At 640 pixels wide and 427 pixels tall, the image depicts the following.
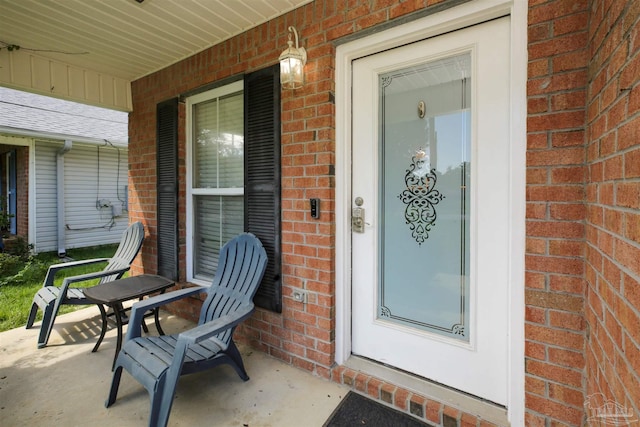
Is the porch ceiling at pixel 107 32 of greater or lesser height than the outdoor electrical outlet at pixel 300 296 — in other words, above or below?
above

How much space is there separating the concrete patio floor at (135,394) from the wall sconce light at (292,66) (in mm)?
2044

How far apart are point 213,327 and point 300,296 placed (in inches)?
26.9

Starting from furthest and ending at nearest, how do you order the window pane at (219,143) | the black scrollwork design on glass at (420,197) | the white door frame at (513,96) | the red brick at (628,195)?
the window pane at (219,143) < the black scrollwork design on glass at (420,197) < the white door frame at (513,96) < the red brick at (628,195)

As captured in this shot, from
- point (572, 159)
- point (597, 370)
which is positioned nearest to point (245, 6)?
point (572, 159)

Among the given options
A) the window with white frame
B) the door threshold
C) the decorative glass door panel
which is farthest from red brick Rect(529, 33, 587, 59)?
the window with white frame

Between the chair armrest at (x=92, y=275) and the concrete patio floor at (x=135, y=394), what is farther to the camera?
the chair armrest at (x=92, y=275)

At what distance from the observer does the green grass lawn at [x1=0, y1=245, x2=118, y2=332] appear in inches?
128

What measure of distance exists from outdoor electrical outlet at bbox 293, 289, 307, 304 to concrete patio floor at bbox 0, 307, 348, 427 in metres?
0.51

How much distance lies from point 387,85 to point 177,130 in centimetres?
224

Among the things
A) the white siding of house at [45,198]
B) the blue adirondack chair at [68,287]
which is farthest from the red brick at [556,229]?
the white siding of house at [45,198]

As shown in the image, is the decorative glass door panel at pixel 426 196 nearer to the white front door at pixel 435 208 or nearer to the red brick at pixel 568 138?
the white front door at pixel 435 208

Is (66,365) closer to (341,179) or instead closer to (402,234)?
(341,179)

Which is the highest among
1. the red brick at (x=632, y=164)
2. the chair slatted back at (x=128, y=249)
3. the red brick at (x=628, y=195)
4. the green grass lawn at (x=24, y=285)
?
the red brick at (x=632, y=164)

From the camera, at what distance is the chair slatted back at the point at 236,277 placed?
2.20m
